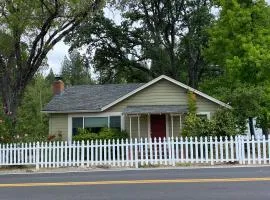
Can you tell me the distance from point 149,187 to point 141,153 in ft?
21.7

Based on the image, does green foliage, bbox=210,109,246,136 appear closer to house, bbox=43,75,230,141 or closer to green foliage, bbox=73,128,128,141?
house, bbox=43,75,230,141

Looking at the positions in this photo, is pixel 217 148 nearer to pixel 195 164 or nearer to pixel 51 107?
pixel 195 164

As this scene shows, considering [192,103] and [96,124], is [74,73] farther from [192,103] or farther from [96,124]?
[192,103]

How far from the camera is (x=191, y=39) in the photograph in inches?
1603

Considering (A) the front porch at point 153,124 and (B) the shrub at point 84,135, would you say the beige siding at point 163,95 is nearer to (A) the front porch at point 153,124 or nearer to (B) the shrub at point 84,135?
(A) the front porch at point 153,124

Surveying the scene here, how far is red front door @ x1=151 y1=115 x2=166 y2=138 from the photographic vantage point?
25125mm

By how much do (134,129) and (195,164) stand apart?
8554mm

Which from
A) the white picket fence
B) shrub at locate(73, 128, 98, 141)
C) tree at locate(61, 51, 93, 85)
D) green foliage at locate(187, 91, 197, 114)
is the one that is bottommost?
the white picket fence

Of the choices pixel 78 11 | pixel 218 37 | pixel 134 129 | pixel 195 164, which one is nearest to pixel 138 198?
pixel 195 164

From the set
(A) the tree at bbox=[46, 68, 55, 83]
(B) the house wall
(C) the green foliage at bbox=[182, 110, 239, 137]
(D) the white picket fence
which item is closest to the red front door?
(B) the house wall

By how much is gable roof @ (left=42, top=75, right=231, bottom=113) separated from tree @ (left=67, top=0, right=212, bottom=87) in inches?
528

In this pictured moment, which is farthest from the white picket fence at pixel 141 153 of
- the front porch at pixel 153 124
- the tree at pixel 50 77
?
the tree at pixel 50 77

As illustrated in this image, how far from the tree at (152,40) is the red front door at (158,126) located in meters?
16.9

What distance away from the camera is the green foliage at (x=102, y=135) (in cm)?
2300
